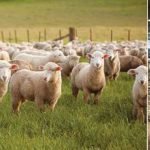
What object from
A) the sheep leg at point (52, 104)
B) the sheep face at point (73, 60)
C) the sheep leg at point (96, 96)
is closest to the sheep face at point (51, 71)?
the sheep leg at point (52, 104)

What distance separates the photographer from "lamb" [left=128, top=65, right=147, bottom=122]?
8.25ft

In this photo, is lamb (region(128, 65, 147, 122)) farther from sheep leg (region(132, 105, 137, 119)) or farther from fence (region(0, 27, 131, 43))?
fence (region(0, 27, 131, 43))

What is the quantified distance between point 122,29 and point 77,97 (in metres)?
0.45

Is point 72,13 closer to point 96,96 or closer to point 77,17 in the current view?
point 77,17

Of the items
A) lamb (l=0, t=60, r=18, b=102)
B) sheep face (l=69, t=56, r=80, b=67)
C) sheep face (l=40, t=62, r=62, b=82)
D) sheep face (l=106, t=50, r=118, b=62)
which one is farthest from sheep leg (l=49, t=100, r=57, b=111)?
sheep face (l=69, t=56, r=80, b=67)

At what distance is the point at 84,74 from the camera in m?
3.17

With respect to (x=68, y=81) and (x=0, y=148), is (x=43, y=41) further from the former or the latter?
(x=0, y=148)

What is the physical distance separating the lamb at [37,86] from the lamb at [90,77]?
0.12m

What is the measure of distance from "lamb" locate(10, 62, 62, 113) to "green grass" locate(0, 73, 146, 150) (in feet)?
0.20

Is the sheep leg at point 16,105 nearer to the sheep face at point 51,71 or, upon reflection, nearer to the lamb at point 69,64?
the sheep face at point 51,71

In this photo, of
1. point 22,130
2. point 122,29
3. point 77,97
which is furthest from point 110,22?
point 22,130

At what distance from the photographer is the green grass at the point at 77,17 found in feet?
8.25

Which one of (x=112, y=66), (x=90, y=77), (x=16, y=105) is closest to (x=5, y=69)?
(x=16, y=105)

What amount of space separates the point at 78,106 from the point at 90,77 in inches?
19.1
